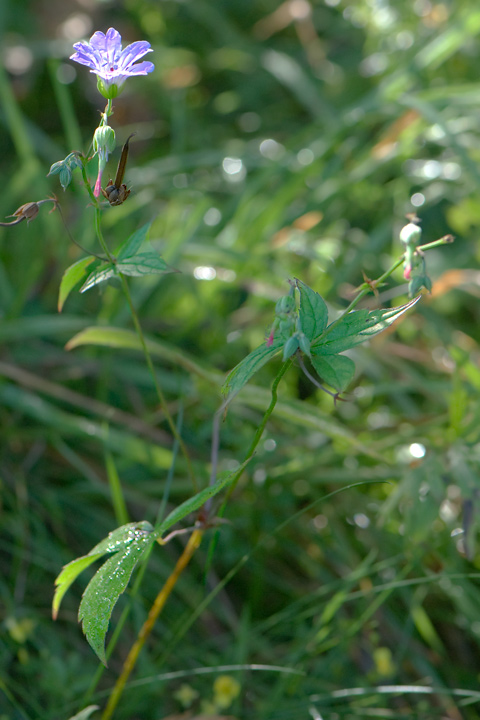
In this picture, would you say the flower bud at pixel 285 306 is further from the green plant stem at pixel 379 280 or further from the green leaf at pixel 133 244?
the green leaf at pixel 133 244

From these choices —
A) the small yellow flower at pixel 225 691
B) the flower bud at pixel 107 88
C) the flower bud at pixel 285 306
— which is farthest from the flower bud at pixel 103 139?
the small yellow flower at pixel 225 691

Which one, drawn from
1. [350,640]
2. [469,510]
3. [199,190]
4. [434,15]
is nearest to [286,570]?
[350,640]

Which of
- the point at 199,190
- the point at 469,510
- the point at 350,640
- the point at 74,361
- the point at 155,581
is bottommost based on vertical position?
the point at 350,640

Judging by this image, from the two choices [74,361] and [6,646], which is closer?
[6,646]

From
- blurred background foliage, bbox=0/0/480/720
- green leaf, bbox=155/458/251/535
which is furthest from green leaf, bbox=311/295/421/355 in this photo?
blurred background foliage, bbox=0/0/480/720

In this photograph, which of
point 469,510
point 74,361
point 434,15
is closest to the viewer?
point 469,510

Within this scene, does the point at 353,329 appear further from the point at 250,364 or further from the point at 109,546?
the point at 109,546

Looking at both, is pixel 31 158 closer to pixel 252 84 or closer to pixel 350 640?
pixel 252 84
